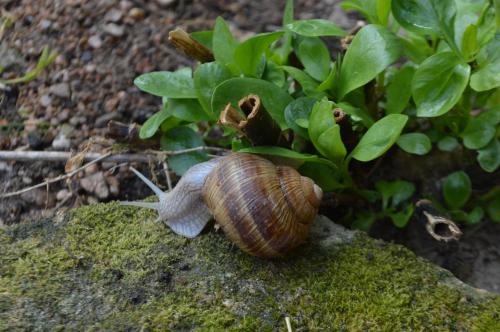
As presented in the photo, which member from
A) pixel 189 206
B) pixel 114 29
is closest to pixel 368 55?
pixel 189 206

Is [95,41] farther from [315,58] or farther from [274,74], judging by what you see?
[315,58]

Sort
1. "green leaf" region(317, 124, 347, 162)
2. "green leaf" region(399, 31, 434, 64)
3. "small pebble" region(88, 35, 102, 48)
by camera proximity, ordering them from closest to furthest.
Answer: "green leaf" region(317, 124, 347, 162) → "green leaf" region(399, 31, 434, 64) → "small pebble" region(88, 35, 102, 48)

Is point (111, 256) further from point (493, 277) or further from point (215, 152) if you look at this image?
point (493, 277)

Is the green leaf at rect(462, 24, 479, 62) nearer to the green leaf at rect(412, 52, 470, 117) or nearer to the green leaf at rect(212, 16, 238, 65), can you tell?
the green leaf at rect(412, 52, 470, 117)

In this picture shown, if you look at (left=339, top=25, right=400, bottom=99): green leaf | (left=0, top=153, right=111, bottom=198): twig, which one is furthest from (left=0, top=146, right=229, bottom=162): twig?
(left=339, top=25, right=400, bottom=99): green leaf

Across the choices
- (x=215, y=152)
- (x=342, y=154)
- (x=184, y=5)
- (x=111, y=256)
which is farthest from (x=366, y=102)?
(x=184, y=5)

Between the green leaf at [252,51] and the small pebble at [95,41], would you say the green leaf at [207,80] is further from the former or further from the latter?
the small pebble at [95,41]
